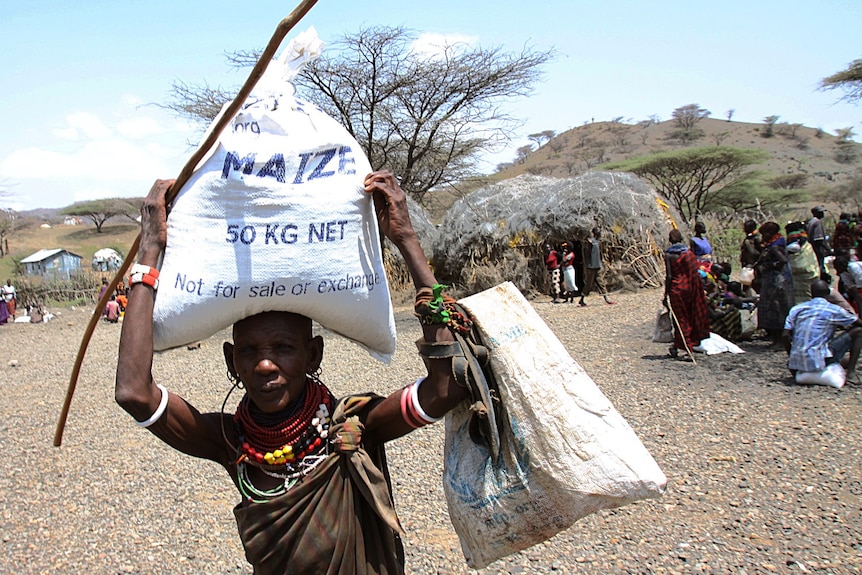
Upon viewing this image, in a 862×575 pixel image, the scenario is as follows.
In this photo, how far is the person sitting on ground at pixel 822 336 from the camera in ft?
20.7

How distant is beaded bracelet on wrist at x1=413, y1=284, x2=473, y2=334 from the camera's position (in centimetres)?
159

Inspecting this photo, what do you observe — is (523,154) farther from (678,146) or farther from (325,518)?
(325,518)

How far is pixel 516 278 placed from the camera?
51.4 feet

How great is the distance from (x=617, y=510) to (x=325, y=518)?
8.98 feet

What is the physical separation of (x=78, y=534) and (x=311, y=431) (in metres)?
3.27

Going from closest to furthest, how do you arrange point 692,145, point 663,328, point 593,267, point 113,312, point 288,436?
1. point 288,436
2. point 663,328
3. point 593,267
4. point 113,312
5. point 692,145

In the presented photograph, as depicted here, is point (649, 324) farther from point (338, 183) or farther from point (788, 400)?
point (338, 183)

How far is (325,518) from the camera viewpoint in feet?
5.45

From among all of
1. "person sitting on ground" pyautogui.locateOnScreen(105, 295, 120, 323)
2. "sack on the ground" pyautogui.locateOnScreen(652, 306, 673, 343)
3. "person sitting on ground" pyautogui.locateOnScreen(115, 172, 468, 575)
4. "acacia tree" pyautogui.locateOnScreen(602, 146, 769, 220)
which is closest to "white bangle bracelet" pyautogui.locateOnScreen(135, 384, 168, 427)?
"person sitting on ground" pyautogui.locateOnScreen(115, 172, 468, 575)

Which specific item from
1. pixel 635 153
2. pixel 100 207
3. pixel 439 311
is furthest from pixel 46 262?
pixel 635 153

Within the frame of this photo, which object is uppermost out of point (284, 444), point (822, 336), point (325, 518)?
point (284, 444)

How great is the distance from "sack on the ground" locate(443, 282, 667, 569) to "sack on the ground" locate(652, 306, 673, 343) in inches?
298

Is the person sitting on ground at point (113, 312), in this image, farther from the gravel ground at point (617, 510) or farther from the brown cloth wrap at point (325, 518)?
the brown cloth wrap at point (325, 518)

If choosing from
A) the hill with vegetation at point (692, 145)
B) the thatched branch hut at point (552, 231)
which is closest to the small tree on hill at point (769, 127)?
the hill with vegetation at point (692, 145)
